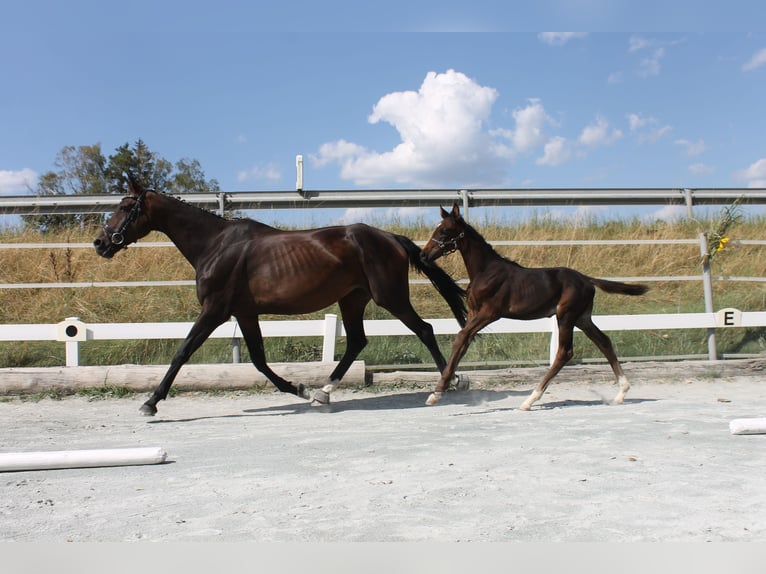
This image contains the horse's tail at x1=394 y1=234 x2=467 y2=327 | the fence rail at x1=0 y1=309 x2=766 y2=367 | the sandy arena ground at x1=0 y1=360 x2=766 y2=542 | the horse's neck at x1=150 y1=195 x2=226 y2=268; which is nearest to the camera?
the sandy arena ground at x1=0 y1=360 x2=766 y2=542

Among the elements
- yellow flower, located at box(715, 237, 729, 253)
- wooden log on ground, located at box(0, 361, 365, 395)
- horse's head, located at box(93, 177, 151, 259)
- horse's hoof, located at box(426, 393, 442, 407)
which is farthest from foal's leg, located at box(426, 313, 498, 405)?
yellow flower, located at box(715, 237, 729, 253)

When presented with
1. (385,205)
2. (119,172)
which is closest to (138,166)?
(119,172)

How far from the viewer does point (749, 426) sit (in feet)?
12.6

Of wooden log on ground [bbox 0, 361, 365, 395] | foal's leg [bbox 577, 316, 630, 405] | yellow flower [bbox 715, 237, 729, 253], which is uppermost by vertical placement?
yellow flower [bbox 715, 237, 729, 253]

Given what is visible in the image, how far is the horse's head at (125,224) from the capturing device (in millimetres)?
5793

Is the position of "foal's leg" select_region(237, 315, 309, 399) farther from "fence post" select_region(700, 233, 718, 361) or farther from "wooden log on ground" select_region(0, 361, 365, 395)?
"fence post" select_region(700, 233, 718, 361)

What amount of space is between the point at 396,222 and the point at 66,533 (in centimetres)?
819

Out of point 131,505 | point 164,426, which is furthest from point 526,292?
point 131,505

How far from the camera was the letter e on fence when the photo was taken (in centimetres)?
718

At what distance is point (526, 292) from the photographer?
5.48 m

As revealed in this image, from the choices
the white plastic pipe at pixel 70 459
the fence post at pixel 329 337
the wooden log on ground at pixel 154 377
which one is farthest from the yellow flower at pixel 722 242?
the white plastic pipe at pixel 70 459

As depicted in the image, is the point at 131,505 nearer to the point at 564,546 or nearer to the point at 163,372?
the point at 564,546

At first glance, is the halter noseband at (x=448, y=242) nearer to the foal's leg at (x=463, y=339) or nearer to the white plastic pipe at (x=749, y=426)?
the foal's leg at (x=463, y=339)

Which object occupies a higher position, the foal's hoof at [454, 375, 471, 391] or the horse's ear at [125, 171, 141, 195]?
the horse's ear at [125, 171, 141, 195]
